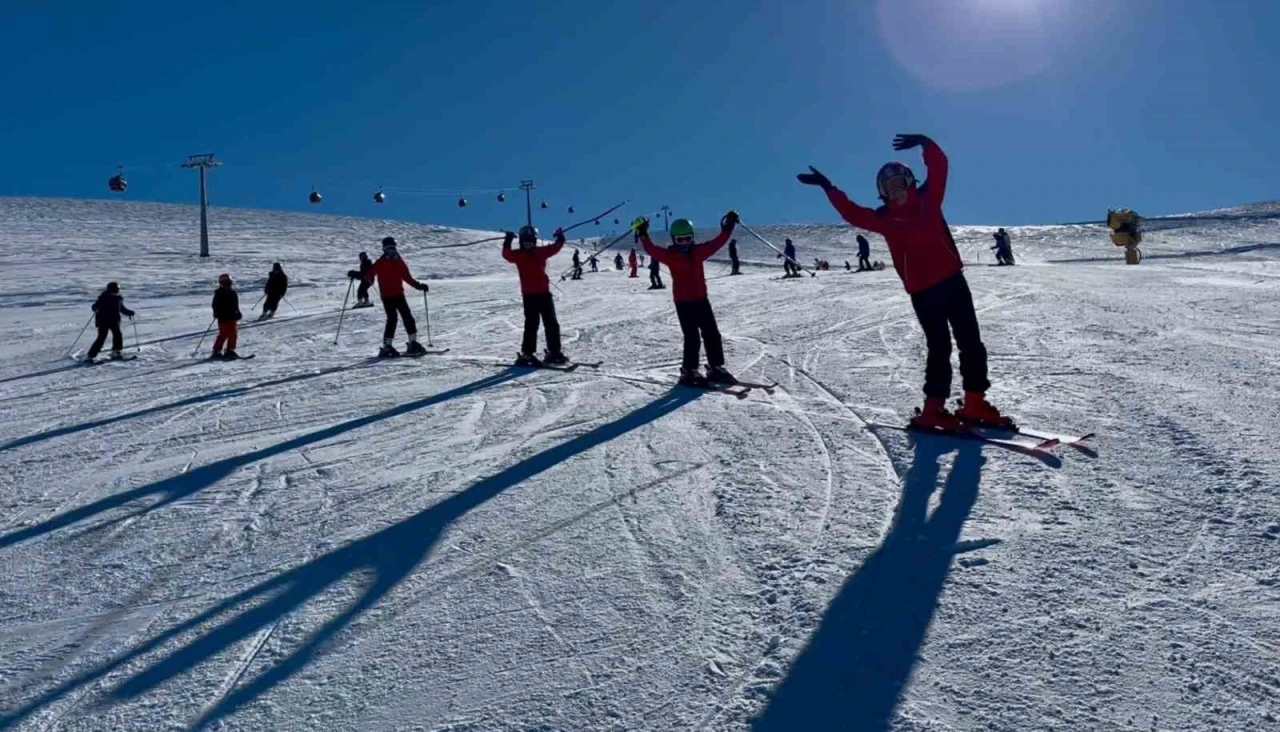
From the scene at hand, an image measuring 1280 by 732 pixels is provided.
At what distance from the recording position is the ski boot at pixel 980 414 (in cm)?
532

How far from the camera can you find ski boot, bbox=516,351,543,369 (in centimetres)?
1016

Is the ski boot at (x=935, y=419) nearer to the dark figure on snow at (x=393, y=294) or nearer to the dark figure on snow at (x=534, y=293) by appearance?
the dark figure on snow at (x=534, y=293)

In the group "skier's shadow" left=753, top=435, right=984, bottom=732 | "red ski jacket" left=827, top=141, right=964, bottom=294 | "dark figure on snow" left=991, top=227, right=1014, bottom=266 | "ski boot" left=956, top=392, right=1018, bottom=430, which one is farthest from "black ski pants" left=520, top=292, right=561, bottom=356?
"dark figure on snow" left=991, top=227, right=1014, bottom=266

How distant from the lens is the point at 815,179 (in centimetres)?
624

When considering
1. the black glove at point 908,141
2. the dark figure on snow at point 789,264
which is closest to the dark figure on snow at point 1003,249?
the dark figure on snow at point 789,264

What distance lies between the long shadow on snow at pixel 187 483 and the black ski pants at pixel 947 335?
439 centimetres

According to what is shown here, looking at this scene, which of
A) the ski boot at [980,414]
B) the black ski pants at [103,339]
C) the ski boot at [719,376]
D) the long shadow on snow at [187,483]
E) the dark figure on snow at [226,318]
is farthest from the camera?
the black ski pants at [103,339]

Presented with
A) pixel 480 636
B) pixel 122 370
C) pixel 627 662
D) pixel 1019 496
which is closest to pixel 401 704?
pixel 480 636

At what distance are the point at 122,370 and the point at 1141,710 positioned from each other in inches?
514

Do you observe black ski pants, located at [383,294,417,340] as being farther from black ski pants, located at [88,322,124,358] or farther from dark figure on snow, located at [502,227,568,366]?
black ski pants, located at [88,322,124,358]

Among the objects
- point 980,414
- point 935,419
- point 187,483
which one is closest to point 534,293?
point 187,483

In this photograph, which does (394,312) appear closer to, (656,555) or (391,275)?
(391,275)

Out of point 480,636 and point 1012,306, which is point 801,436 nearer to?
point 480,636

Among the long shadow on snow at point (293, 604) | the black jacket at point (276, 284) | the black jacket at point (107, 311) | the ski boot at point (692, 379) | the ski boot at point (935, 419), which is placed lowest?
the long shadow on snow at point (293, 604)
